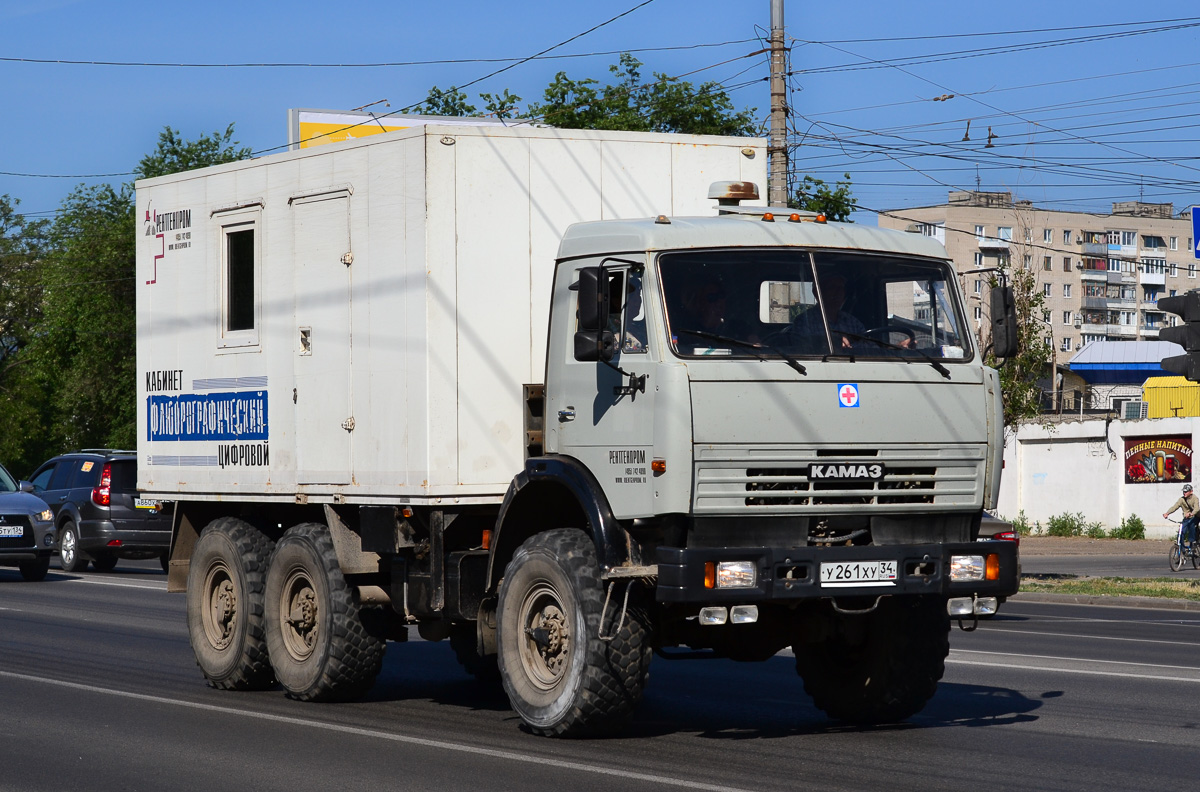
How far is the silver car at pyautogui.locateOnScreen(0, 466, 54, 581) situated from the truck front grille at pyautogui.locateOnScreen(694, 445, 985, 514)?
17.6m

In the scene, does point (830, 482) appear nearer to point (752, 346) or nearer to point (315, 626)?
point (752, 346)

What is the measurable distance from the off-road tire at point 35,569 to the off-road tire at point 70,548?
199 cm

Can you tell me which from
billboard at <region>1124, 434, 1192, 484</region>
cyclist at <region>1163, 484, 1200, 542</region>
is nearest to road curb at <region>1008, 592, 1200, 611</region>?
cyclist at <region>1163, 484, 1200, 542</region>

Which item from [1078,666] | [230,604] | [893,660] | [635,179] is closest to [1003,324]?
[893,660]

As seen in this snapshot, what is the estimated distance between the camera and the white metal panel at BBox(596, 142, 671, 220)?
33.4 feet

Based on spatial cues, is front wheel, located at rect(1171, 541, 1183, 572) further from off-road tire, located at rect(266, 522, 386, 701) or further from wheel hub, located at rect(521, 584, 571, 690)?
wheel hub, located at rect(521, 584, 571, 690)

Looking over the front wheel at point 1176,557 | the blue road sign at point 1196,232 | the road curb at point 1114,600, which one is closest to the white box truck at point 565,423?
the blue road sign at point 1196,232

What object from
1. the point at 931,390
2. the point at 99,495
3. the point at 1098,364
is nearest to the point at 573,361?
the point at 931,390

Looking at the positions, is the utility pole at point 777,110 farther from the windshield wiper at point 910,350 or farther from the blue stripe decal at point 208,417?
the windshield wiper at point 910,350

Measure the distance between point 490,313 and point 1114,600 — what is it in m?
15.2

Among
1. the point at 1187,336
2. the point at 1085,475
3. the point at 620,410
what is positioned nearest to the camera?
the point at 620,410

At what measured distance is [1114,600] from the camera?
22.3 meters

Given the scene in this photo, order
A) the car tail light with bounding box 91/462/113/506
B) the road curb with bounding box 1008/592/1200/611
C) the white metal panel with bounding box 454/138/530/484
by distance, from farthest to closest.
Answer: the car tail light with bounding box 91/462/113/506 → the road curb with bounding box 1008/592/1200/611 → the white metal panel with bounding box 454/138/530/484

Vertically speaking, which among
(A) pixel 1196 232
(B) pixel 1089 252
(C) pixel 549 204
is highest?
(B) pixel 1089 252
